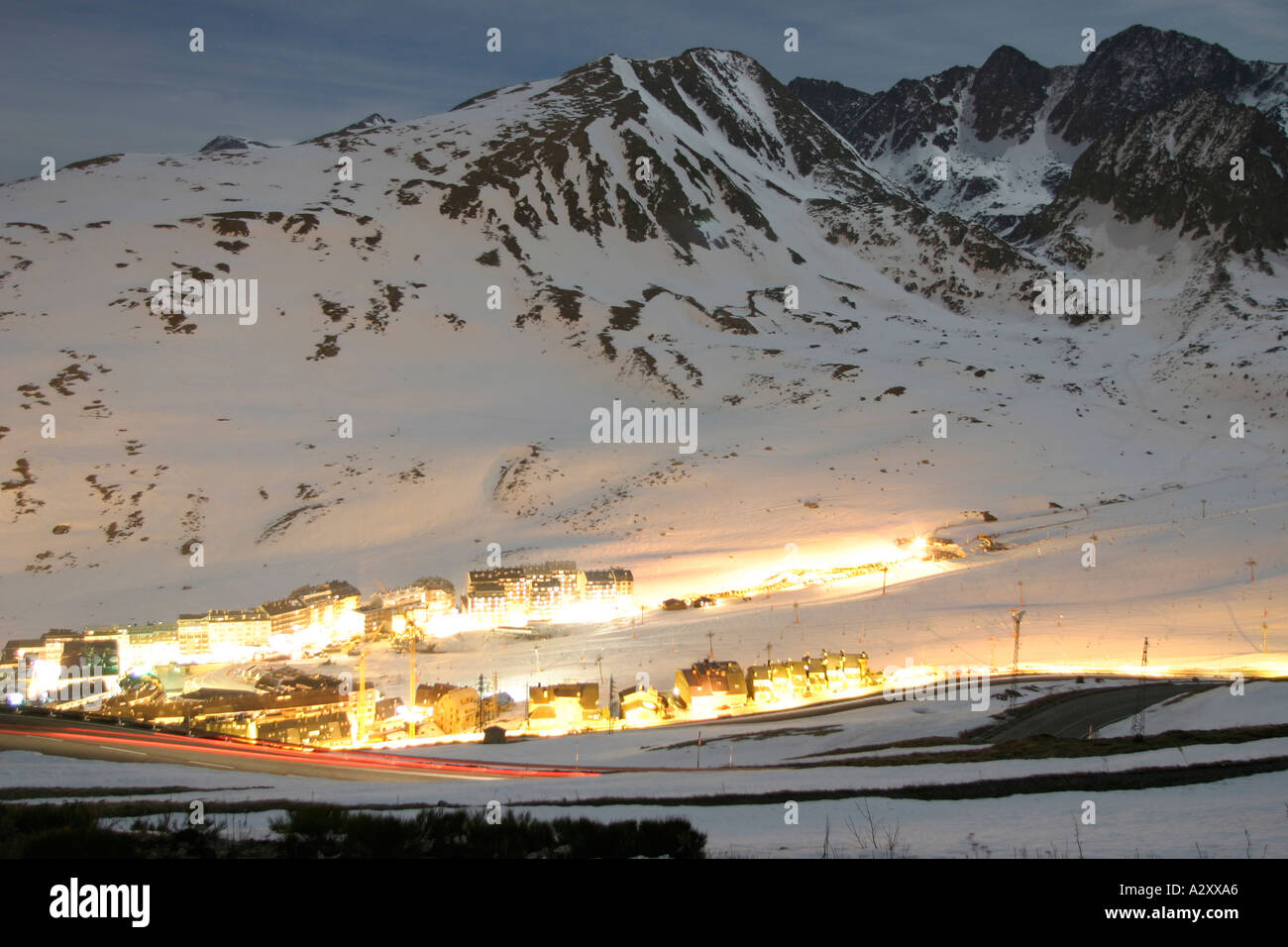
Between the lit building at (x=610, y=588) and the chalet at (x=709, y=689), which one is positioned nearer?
the chalet at (x=709, y=689)

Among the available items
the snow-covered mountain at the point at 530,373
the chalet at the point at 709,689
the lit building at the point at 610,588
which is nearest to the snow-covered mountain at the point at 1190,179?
the snow-covered mountain at the point at 530,373

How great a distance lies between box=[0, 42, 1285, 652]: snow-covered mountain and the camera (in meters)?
72.9

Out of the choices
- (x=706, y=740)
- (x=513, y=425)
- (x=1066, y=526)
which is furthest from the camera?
(x=513, y=425)

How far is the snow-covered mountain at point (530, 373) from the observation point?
72.9m

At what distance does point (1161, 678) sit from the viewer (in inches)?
1256

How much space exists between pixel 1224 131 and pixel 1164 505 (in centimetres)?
16540

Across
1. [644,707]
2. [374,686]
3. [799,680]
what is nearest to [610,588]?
[374,686]

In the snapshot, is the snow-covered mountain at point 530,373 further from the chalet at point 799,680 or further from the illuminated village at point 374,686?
the chalet at point 799,680

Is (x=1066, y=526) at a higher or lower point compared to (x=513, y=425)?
lower

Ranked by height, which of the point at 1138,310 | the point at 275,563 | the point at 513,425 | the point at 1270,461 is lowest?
the point at 275,563

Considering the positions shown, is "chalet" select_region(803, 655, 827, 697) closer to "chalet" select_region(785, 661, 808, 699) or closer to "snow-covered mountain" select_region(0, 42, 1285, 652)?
"chalet" select_region(785, 661, 808, 699)

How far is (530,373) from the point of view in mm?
113000
